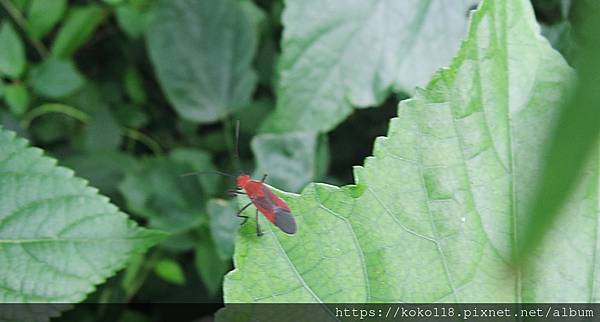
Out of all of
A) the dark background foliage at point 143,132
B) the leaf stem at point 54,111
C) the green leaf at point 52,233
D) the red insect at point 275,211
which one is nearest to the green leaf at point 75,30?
the dark background foliage at point 143,132

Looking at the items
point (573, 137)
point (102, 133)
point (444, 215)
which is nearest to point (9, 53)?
point (102, 133)

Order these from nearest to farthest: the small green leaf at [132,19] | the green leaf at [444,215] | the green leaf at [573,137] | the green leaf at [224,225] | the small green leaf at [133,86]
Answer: the green leaf at [573,137]
the green leaf at [444,215]
the green leaf at [224,225]
the small green leaf at [132,19]
the small green leaf at [133,86]

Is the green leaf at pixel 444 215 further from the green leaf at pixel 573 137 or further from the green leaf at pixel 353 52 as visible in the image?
the green leaf at pixel 573 137

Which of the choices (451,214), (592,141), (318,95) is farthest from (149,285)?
(592,141)

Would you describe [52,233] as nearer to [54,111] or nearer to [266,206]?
[266,206]

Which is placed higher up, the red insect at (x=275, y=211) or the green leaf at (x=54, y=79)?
the green leaf at (x=54, y=79)

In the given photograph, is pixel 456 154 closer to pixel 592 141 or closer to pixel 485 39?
pixel 485 39

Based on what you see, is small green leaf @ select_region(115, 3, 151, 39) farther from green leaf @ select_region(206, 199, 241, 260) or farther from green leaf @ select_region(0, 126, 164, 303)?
green leaf @ select_region(0, 126, 164, 303)
